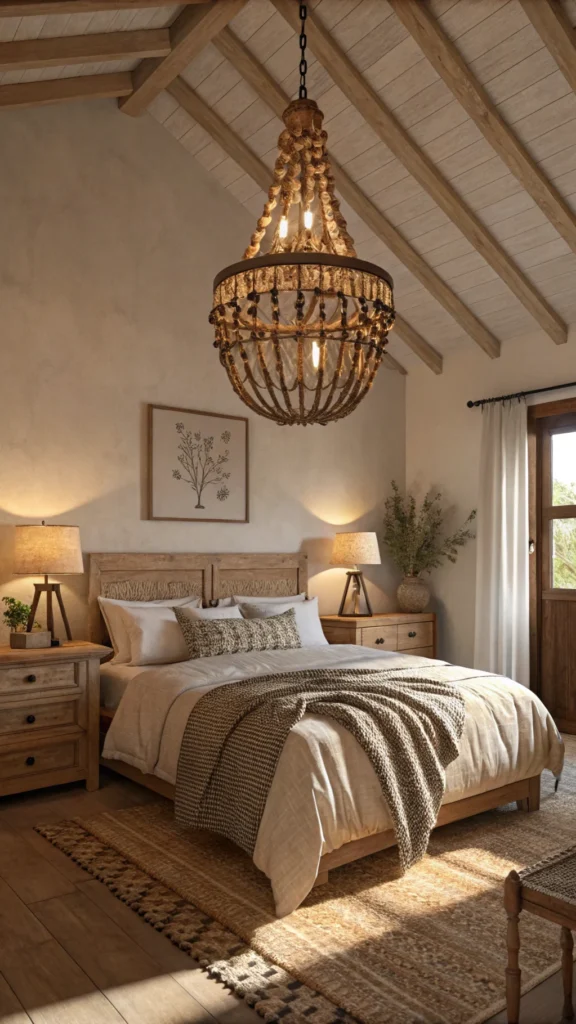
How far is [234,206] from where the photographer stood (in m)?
5.50

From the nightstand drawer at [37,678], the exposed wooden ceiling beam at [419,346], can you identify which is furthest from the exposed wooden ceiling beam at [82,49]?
the nightstand drawer at [37,678]

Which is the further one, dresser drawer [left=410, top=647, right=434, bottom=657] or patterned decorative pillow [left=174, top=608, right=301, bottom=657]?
dresser drawer [left=410, top=647, right=434, bottom=657]

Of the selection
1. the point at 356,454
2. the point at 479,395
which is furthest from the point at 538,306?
the point at 356,454

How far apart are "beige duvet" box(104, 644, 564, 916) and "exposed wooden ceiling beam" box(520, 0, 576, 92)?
2835mm

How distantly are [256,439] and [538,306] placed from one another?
2074mm

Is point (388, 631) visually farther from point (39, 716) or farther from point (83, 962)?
point (83, 962)

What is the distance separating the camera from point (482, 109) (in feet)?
13.0

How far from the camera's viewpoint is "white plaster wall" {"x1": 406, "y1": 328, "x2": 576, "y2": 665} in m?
5.71

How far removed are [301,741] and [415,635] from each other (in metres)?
3.21

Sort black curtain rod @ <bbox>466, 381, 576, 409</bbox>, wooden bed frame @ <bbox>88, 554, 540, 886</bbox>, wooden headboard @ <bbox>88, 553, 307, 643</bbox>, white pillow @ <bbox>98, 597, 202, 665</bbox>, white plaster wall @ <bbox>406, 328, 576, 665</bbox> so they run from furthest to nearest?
1. white plaster wall @ <bbox>406, 328, 576, 665</bbox>
2. black curtain rod @ <bbox>466, 381, 576, 409</bbox>
3. wooden headboard @ <bbox>88, 553, 307, 643</bbox>
4. white pillow @ <bbox>98, 597, 202, 665</bbox>
5. wooden bed frame @ <bbox>88, 554, 540, 886</bbox>

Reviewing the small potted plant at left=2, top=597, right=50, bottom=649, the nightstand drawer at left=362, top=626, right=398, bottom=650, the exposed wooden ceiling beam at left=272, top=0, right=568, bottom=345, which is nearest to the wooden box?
the small potted plant at left=2, top=597, right=50, bottom=649

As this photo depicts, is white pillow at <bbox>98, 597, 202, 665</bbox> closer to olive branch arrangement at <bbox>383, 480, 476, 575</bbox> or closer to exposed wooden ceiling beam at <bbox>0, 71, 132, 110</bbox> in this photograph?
olive branch arrangement at <bbox>383, 480, 476, 575</bbox>

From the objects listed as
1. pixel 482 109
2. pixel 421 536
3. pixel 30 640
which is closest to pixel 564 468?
pixel 421 536

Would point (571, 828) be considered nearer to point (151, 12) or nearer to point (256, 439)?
point (256, 439)
